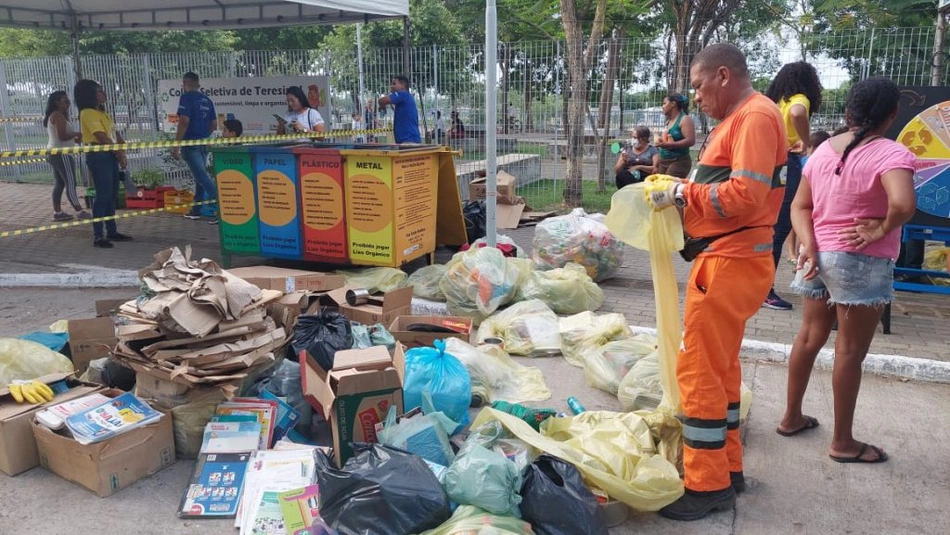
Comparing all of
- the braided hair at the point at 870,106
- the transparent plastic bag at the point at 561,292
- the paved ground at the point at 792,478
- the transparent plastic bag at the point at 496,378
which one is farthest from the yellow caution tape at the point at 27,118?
the braided hair at the point at 870,106

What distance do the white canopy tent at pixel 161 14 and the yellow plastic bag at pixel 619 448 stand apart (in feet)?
26.0

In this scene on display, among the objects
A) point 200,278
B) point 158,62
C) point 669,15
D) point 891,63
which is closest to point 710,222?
point 200,278

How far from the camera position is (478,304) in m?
5.79

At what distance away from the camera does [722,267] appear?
298 centimetres

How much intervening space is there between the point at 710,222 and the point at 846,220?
0.87m

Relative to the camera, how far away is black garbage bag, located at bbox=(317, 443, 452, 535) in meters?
2.79

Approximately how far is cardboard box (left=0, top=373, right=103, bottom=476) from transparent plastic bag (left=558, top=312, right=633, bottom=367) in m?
3.08

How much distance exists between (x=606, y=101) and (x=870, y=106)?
8.62m

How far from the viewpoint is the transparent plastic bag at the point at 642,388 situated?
405 centimetres

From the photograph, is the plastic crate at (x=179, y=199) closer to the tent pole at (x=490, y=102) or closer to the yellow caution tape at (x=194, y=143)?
the yellow caution tape at (x=194, y=143)

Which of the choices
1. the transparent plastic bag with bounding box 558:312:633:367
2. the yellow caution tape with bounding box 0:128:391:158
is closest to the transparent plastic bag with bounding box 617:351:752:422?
the transparent plastic bag with bounding box 558:312:633:367

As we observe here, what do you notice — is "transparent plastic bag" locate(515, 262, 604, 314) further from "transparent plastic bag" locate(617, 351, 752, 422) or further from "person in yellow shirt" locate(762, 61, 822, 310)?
"transparent plastic bag" locate(617, 351, 752, 422)

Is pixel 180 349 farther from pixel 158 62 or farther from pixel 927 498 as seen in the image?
pixel 158 62

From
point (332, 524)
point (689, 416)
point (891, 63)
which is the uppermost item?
point (891, 63)
